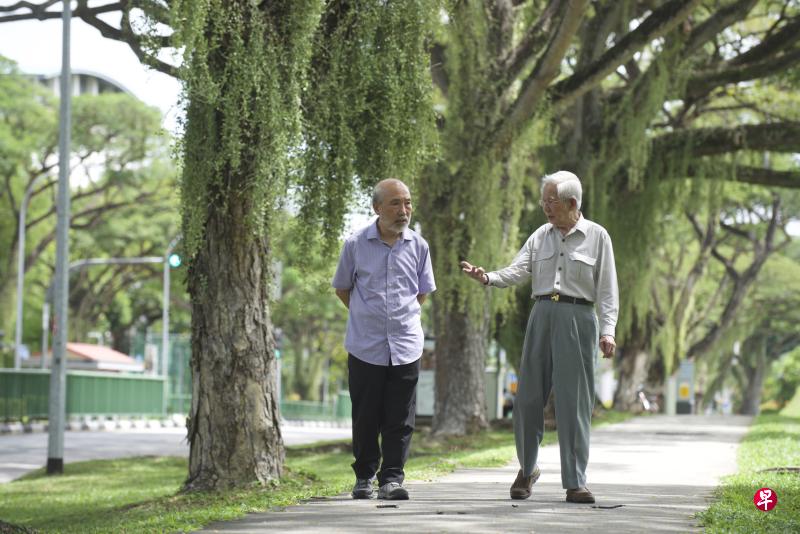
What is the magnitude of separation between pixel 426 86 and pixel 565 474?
497 centimetres

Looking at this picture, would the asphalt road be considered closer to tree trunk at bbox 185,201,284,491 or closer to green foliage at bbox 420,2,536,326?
green foliage at bbox 420,2,536,326

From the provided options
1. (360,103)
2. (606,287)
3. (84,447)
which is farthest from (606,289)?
(84,447)

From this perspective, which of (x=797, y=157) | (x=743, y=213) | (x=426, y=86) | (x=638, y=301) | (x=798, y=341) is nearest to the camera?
(x=426, y=86)

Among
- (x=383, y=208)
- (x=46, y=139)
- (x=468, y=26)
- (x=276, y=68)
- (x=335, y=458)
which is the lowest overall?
(x=335, y=458)

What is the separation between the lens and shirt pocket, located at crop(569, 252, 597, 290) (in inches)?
289

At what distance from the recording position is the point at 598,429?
19.5 m

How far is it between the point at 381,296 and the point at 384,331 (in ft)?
0.69

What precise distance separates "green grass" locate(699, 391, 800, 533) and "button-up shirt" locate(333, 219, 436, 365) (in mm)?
2015

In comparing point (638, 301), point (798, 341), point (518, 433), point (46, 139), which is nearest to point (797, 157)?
point (638, 301)

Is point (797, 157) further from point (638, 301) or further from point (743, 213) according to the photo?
point (743, 213)

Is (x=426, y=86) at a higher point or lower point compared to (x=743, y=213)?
lower

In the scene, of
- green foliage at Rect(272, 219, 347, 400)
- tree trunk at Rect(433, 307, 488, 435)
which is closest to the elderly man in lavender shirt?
tree trunk at Rect(433, 307, 488, 435)

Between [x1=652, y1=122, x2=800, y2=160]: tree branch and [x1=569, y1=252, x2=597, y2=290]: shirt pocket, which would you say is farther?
[x1=652, y1=122, x2=800, y2=160]: tree branch

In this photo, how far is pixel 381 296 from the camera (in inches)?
295
